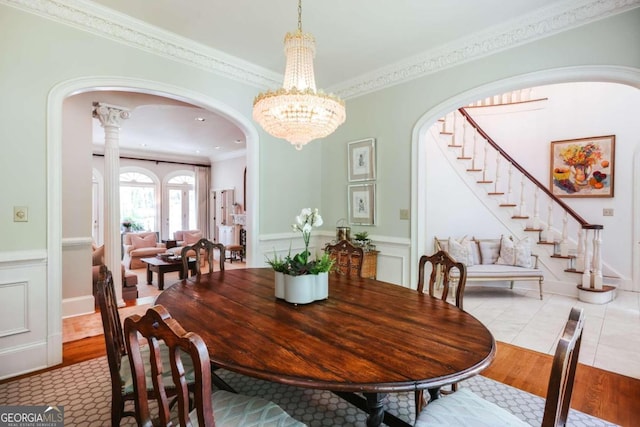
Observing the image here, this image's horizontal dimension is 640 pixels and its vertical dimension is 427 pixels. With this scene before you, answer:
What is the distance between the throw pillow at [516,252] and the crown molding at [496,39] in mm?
3054

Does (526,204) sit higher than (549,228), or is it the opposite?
(526,204)

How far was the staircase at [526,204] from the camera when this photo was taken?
184 inches

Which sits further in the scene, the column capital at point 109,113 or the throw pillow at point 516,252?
the throw pillow at point 516,252

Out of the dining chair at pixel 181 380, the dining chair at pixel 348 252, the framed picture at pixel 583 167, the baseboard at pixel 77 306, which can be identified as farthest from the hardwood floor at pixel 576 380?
the framed picture at pixel 583 167

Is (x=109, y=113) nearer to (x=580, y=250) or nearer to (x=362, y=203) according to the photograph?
(x=362, y=203)

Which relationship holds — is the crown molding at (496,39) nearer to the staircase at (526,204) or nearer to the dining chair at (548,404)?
the staircase at (526,204)

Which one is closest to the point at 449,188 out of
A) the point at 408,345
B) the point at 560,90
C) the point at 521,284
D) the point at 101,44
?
the point at 521,284

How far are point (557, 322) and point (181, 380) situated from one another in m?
4.17

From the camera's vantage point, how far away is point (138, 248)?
772cm

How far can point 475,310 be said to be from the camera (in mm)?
4109

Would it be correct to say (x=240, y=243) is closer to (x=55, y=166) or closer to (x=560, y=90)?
(x=55, y=166)

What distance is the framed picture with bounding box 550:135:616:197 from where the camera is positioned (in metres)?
5.13

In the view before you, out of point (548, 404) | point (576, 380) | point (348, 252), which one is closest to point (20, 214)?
point (348, 252)

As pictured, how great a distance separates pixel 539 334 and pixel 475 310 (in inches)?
32.8
